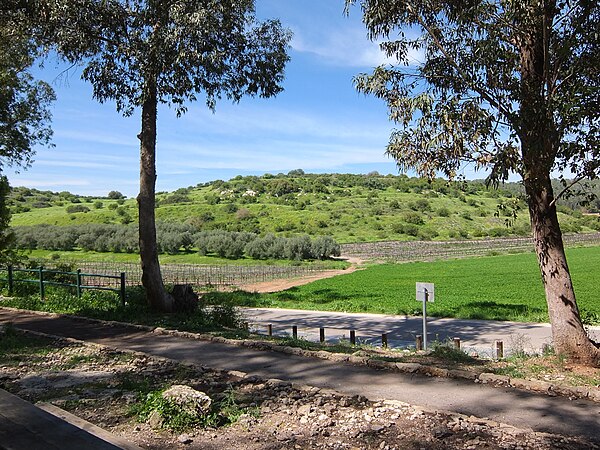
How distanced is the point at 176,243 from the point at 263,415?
70.5 metres

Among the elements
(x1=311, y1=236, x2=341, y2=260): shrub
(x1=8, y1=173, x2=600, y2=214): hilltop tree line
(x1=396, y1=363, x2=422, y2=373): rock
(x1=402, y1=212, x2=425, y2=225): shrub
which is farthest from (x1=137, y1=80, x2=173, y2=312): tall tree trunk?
(x1=402, y1=212, x2=425, y2=225): shrub

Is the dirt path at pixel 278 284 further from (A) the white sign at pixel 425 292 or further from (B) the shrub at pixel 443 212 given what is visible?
(B) the shrub at pixel 443 212

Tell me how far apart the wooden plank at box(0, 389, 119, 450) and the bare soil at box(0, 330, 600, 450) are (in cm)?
164

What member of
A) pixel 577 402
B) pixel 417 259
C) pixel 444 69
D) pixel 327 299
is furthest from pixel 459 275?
pixel 577 402

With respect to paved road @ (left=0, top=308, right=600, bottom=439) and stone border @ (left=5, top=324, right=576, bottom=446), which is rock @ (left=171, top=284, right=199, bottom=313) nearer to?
paved road @ (left=0, top=308, right=600, bottom=439)

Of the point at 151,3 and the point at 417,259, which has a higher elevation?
the point at 151,3

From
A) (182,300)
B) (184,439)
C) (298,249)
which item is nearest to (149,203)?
(182,300)

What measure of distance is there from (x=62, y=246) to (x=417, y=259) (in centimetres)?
4994

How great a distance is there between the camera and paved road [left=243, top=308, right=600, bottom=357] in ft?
46.9

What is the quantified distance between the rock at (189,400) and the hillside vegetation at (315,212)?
7465 cm

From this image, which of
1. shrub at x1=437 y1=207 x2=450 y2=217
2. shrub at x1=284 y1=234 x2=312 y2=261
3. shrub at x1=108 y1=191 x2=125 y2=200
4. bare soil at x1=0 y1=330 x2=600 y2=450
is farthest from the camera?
shrub at x1=108 y1=191 x2=125 y2=200

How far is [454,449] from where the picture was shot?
4.13m

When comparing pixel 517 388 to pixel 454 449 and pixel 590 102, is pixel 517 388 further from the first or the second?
pixel 590 102

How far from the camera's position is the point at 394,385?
20.0ft
